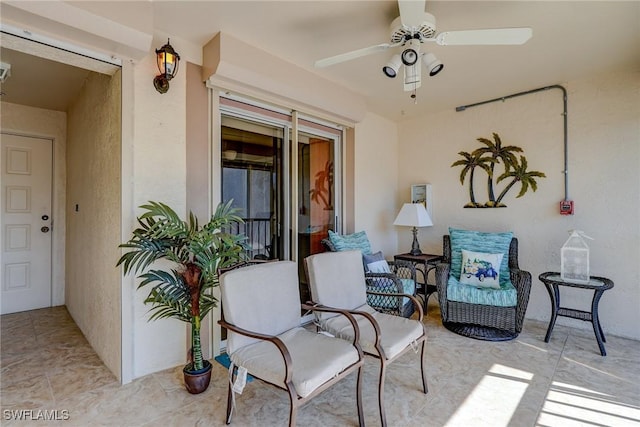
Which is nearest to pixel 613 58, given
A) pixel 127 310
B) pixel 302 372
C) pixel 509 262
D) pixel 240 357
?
pixel 509 262

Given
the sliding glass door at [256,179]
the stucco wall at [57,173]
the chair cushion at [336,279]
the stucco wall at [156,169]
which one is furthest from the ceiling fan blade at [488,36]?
the stucco wall at [57,173]

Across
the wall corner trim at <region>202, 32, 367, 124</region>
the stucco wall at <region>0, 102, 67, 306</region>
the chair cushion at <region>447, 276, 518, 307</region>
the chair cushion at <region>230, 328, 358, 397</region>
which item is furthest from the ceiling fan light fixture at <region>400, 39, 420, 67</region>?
the stucco wall at <region>0, 102, 67, 306</region>

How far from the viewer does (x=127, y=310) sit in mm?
2250

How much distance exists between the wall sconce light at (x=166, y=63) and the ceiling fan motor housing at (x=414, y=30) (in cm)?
153

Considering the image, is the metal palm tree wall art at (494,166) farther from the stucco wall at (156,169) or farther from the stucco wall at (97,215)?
the stucco wall at (97,215)

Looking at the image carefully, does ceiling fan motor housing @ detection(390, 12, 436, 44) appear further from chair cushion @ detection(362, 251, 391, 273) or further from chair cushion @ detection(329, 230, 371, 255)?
chair cushion @ detection(362, 251, 391, 273)

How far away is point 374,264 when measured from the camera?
3.37 meters

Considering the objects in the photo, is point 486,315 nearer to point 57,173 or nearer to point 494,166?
point 494,166

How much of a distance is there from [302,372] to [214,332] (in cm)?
137

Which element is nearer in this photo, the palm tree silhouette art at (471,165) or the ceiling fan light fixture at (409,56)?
the ceiling fan light fixture at (409,56)

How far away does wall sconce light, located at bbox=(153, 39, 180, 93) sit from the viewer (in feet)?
7.35

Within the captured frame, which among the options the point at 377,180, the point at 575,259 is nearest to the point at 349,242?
the point at 377,180

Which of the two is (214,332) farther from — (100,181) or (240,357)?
(100,181)

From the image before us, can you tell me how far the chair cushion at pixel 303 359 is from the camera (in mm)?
1562
